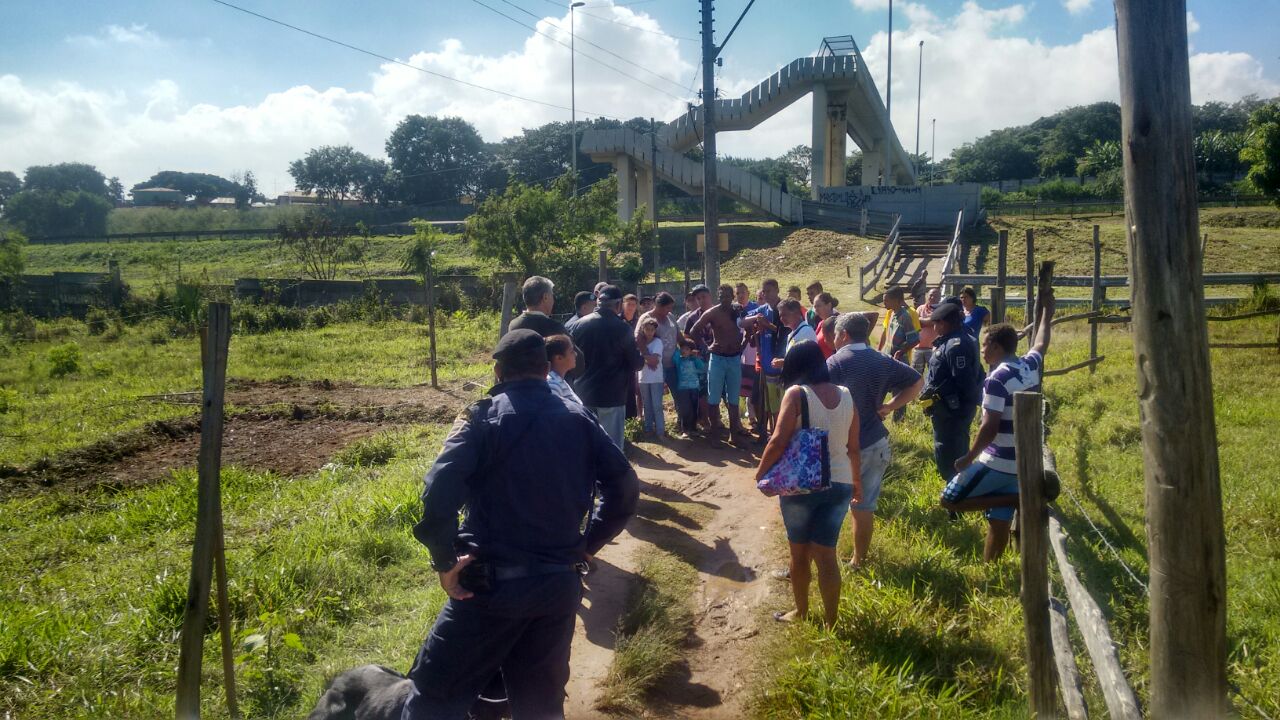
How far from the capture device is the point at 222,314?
3.54 m

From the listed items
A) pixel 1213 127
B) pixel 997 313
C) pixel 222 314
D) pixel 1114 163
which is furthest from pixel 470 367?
pixel 1213 127

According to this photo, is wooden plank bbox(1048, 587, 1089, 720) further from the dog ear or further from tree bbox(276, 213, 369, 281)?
tree bbox(276, 213, 369, 281)

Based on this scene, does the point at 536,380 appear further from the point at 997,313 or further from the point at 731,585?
the point at 997,313

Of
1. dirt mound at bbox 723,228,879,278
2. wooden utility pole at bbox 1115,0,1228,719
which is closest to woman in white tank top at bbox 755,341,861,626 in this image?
wooden utility pole at bbox 1115,0,1228,719

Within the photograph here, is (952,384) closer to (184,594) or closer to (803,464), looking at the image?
(803,464)

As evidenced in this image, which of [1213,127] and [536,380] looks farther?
[1213,127]

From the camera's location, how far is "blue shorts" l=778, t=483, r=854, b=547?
431 centimetres

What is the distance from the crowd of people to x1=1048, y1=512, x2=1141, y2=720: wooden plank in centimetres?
101

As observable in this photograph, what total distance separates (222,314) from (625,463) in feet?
6.34

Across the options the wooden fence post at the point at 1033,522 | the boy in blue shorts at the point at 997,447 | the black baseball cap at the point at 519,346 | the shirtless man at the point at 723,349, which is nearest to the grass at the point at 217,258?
the shirtless man at the point at 723,349

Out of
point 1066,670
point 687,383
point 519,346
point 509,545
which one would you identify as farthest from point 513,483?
point 687,383

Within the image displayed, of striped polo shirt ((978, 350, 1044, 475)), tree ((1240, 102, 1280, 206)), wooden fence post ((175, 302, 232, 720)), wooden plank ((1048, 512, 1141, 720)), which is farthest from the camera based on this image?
tree ((1240, 102, 1280, 206))

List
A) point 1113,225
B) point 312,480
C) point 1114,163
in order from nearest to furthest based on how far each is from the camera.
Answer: point 312,480, point 1113,225, point 1114,163

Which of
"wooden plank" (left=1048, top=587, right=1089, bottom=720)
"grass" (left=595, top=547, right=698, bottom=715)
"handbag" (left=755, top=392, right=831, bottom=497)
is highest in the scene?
"handbag" (left=755, top=392, right=831, bottom=497)
